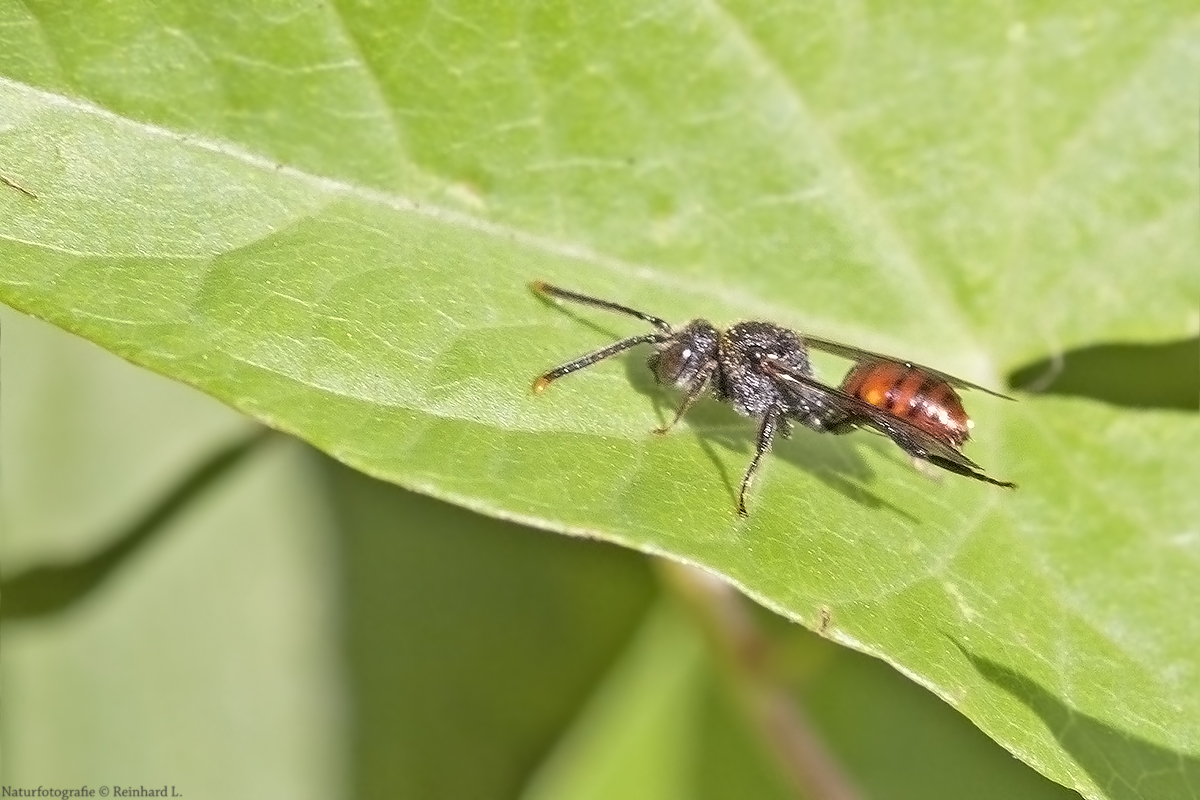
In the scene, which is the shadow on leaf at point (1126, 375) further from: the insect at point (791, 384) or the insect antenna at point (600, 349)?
the insect antenna at point (600, 349)

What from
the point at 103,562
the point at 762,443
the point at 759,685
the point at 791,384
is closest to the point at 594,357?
the point at 762,443

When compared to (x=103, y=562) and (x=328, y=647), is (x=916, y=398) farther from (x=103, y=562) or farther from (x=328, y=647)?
(x=103, y=562)

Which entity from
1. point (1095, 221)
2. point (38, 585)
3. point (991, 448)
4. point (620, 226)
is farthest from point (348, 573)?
point (1095, 221)

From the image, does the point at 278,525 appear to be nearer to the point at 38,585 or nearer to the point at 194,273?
the point at 38,585

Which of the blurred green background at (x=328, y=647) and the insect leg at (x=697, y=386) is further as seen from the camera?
the blurred green background at (x=328, y=647)

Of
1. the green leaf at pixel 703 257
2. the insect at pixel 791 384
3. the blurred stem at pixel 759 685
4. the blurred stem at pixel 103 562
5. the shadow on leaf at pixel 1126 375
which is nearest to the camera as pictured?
the green leaf at pixel 703 257

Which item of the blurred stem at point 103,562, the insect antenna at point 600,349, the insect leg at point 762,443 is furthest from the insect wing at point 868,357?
the blurred stem at point 103,562

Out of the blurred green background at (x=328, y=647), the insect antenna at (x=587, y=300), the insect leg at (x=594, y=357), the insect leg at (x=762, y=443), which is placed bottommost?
the blurred green background at (x=328, y=647)
